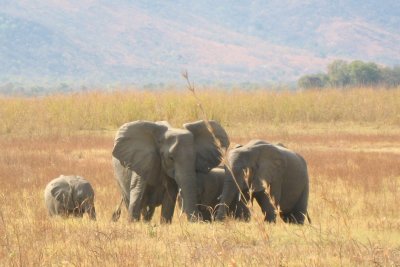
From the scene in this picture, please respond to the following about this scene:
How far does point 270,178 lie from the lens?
11.7 m

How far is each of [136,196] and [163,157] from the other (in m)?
0.56

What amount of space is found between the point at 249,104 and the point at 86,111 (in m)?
5.80

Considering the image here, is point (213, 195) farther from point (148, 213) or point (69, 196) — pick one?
point (69, 196)

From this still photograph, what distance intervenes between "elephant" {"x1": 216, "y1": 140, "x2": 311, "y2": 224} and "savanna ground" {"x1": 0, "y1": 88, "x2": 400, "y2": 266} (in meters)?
0.37

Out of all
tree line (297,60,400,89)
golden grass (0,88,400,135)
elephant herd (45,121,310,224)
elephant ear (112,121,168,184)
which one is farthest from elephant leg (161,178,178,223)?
tree line (297,60,400,89)

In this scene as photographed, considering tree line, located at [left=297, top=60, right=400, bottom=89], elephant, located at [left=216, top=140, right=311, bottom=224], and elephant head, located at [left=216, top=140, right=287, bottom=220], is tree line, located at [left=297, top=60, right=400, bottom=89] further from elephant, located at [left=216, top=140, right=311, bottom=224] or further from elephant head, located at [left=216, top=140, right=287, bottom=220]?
elephant head, located at [left=216, top=140, right=287, bottom=220]

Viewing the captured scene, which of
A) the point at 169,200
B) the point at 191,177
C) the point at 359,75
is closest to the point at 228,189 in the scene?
the point at 191,177

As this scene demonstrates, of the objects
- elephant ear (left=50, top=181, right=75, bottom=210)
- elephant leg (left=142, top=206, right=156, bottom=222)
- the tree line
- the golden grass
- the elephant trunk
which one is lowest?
the tree line

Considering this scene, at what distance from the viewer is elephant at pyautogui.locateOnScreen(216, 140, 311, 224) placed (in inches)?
445

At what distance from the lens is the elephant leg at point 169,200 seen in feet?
38.4

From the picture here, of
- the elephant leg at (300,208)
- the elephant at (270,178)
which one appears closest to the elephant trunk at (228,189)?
the elephant at (270,178)

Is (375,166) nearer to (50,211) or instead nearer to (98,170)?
(98,170)

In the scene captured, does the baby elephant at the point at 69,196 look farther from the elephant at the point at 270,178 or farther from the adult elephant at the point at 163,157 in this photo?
the elephant at the point at 270,178

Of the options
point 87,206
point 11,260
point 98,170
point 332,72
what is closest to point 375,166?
point 98,170
